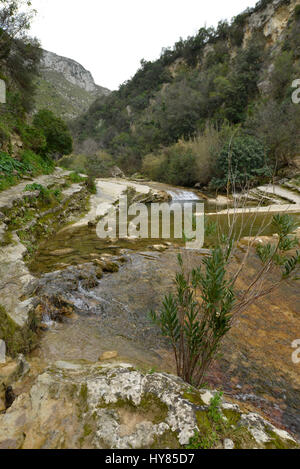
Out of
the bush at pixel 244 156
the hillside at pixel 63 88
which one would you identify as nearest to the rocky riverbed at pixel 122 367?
the bush at pixel 244 156

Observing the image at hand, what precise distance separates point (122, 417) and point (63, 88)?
8178 centimetres

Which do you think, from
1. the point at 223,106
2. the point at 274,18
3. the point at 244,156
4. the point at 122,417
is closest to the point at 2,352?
the point at 122,417

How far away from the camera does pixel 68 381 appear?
1.44 meters

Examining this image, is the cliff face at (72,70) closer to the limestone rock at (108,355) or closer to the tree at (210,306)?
the limestone rock at (108,355)

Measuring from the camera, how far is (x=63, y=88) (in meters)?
65.8

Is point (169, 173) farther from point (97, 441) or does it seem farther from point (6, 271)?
point (97, 441)

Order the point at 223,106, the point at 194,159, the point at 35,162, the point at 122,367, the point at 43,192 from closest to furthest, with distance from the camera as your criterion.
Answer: the point at 122,367 → the point at 43,192 → the point at 35,162 → the point at 194,159 → the point at 223,106

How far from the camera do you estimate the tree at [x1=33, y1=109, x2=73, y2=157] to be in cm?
1298

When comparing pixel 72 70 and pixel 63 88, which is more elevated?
pixel 72 70

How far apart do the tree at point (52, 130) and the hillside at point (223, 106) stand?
882 cm

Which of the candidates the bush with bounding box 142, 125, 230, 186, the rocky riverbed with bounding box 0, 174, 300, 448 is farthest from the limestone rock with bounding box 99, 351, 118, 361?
the bush with bounding box 142, 125, 230, 186

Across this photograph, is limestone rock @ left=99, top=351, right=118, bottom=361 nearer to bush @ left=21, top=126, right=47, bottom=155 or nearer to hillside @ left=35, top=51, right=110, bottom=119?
bush @ left=21, top=126, right=47, bottom=155

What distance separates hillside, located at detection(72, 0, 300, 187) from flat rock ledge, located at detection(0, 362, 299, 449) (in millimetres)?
5291

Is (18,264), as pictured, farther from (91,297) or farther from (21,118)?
(21,118)
